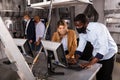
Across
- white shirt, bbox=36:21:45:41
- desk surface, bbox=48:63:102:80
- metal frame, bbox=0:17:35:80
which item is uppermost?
metal frame, bbox=0:17:35:80

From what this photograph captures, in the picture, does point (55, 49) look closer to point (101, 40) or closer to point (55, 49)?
point (55, 49)

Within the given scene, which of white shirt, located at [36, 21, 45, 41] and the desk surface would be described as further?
white shirt, located at [36, 21, 45, 41]

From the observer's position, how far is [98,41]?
212 centimetres

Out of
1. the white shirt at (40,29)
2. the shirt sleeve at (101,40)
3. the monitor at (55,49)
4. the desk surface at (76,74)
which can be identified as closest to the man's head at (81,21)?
the shirt sleeve at (101,40)

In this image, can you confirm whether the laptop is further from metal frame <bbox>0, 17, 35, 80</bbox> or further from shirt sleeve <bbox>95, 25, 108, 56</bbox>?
metal frame <bbox>0, 17, 35, 80</bbox>

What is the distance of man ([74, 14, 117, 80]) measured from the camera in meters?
2.10

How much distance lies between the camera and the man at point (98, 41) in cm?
210

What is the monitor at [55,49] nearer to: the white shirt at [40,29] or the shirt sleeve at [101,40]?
the shirt sleeve at [101,40]

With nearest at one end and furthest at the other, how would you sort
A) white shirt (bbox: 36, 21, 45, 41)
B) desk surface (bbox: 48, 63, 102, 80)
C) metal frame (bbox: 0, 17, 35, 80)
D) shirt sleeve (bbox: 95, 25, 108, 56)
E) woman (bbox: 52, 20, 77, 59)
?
metal frame (bbox: 0, 17, 35, 80) < desk surface (bbox: 48, 63, 102, 80) < shirt sleeve (bbox: 95, 25, 108, 56) < woman (bbox: 52, 20, 77, 59) < white shirt (bbox: 36, 21, 45, 41)

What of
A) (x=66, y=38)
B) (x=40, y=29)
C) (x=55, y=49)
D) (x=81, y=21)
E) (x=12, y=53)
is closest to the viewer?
(x=12, y=53)

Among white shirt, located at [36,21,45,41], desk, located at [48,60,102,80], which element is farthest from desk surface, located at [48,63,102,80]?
white shirt, located at [36,21,45,41]

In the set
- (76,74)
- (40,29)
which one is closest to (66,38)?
(76,74)

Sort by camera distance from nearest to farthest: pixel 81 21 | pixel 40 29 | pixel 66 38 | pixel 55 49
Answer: pixel 55 49
pixel 81 21
pixel 66 38
pixel 40 29

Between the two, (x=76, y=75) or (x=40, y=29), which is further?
(x=40, y=29)
